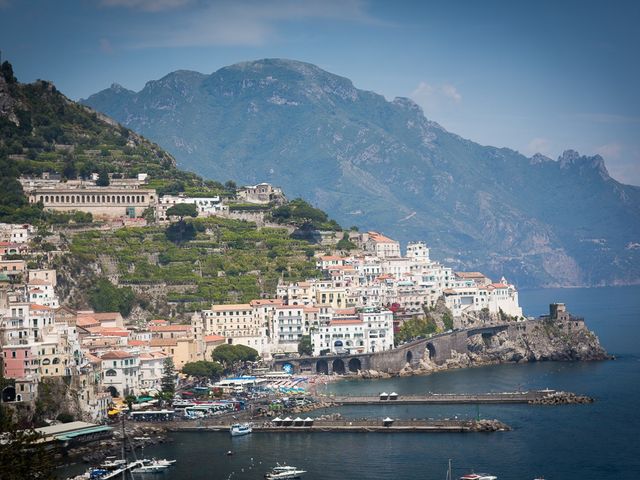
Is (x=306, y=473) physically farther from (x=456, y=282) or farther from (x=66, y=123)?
(x=66, y=123)

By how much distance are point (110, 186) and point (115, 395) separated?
3704 centimetres

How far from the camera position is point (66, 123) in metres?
130

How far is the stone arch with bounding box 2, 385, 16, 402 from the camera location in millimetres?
70569

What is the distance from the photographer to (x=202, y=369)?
291 feet

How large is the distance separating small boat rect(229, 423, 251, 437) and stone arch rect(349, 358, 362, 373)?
80.2 ft

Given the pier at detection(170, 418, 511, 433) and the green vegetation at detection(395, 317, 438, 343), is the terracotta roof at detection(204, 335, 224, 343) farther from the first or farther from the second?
the pier at detection(170, 418, 511, 433)

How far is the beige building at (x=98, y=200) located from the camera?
11194cm

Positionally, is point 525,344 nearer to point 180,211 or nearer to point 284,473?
point 180,211

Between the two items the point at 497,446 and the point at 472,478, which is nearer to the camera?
the point at 472,478

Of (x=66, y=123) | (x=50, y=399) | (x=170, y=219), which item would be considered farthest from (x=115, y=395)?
(x=66, y=123)

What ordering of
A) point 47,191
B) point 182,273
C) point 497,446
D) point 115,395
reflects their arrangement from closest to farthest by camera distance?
point 497,446 → point 115,395 → point 182,273 → point 47,191

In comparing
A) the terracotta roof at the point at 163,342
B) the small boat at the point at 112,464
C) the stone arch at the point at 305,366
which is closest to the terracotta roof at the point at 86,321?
the terracotta roof at the point at 163,342

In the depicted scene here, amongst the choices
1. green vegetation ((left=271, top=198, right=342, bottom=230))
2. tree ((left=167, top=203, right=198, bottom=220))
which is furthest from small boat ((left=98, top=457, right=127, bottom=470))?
green vegetation ((left=271, top=198, right=342, bottom=230))

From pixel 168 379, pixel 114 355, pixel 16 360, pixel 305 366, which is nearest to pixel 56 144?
pixel 305 366
